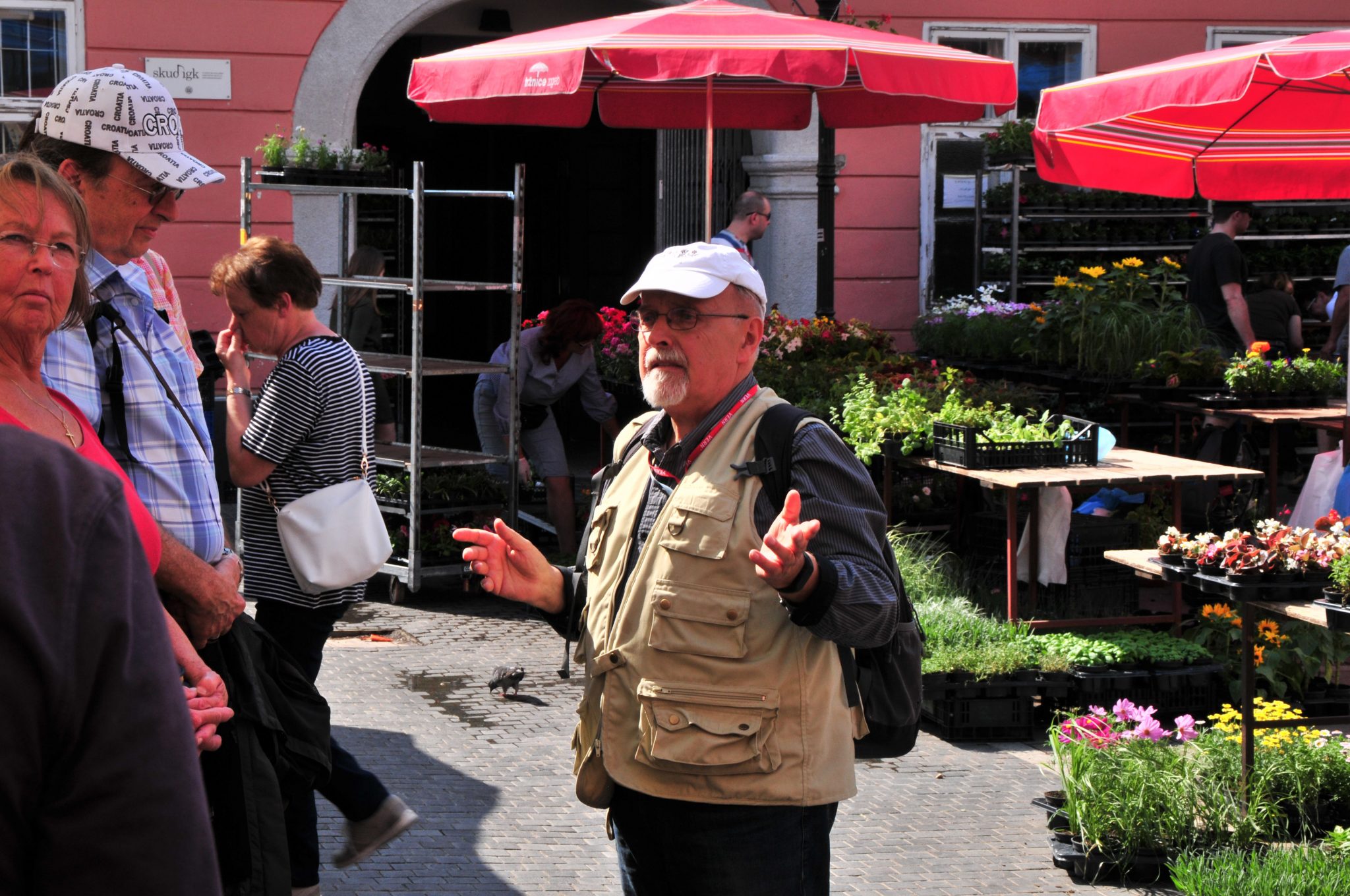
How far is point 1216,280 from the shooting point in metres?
10.7

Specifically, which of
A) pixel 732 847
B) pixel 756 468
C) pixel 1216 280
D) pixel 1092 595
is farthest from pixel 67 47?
pixel 732 847

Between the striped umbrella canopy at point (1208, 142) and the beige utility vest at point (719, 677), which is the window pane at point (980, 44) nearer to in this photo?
the striped umbrella canopy at point (1208, 142)

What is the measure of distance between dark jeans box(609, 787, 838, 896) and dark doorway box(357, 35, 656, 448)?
41.7 feet

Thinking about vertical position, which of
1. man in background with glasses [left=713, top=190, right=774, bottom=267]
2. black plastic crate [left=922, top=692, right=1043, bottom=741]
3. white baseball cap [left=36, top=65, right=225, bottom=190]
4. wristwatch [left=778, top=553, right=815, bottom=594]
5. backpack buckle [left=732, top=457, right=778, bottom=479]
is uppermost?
man in background with glasses [left=713, top=190, right=774, bottom=267]

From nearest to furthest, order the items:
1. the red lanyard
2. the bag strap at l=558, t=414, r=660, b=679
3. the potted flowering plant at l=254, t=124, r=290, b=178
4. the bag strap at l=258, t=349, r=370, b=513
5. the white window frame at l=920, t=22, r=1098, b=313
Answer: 1. the red lanyard
2. the bag strap at l=558, t=414, r=660, b=679
3. the bag strap at l=258, t=349, r=370, b=513
4. the potted flowering plant at l=254, t=124, r=290, b=178
5. the white window frame at l=920, t=22, r=1098, b=313

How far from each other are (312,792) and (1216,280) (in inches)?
333

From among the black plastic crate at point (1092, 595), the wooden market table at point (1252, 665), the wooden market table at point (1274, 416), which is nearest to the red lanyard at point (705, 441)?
the wooden market table at point (1252, 665)

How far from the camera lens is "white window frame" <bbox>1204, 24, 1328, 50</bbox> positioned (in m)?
13.4

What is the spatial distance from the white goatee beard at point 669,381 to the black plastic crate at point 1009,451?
3951 mm

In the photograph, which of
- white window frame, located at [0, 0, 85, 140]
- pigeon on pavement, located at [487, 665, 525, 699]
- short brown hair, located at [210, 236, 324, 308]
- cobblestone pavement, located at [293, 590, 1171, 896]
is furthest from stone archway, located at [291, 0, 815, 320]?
short brown hair, located at [210, 236, 324, 308]

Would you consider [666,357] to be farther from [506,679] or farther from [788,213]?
[788,213]

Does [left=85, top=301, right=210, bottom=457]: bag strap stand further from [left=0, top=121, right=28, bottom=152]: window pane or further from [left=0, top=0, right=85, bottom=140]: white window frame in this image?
[left=0, top=0, right=85, bottom=140]: white window frame

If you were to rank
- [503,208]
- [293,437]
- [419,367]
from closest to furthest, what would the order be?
[293,437] → [419,367] → [503,208]

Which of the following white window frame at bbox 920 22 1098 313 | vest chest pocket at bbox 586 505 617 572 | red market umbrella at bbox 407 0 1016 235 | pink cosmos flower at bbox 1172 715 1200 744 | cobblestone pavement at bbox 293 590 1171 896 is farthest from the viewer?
white window frame at bbox 920 22 1098 313
